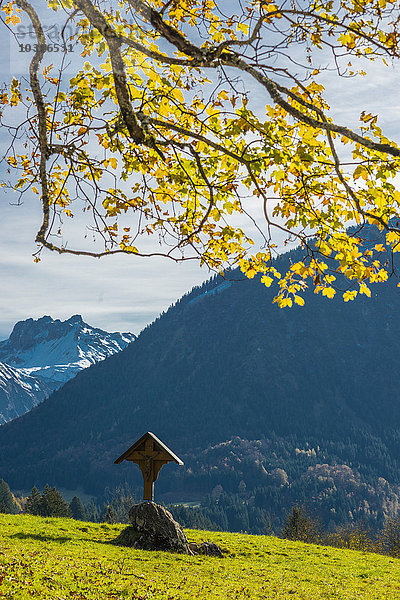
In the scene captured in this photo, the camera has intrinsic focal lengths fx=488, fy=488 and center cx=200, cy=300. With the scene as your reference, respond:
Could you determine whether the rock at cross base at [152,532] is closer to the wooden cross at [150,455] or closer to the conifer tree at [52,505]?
the wooden cross at [150,455]

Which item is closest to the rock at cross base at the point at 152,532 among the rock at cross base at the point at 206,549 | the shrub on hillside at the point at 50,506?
the rock at cross base at the point at 206,549

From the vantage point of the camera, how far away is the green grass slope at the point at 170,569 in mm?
10414

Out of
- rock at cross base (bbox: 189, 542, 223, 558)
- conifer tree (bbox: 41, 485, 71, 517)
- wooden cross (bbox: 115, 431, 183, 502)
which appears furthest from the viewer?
conifer tree (bbox: 41, 485, 71, 517)

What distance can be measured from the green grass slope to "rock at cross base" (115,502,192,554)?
0.86 meters

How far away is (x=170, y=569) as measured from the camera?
14.9m

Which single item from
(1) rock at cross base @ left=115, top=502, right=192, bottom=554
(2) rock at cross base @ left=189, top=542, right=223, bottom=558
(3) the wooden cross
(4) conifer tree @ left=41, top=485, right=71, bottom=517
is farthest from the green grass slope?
(4) conifer tree @ left=41, top=485, right=71, bottom=517

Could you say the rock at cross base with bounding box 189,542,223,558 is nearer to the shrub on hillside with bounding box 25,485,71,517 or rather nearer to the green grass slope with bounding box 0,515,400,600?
the green grass slope with bounding box 0,515,400,600

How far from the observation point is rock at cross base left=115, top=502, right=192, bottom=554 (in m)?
18.1

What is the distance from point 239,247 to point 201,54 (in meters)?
2.86

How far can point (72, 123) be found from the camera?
7426mm

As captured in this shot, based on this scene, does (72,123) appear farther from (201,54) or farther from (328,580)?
(328,580)

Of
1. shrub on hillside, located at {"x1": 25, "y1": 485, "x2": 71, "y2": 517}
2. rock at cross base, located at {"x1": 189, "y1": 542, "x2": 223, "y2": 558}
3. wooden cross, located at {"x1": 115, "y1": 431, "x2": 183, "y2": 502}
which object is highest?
wooden cross, located at {"x1": 115, "y1": 431, "x2": 183, "y2": 502}

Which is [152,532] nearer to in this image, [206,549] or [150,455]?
[206,549]

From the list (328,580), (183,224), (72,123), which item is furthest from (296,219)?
(328,580)
